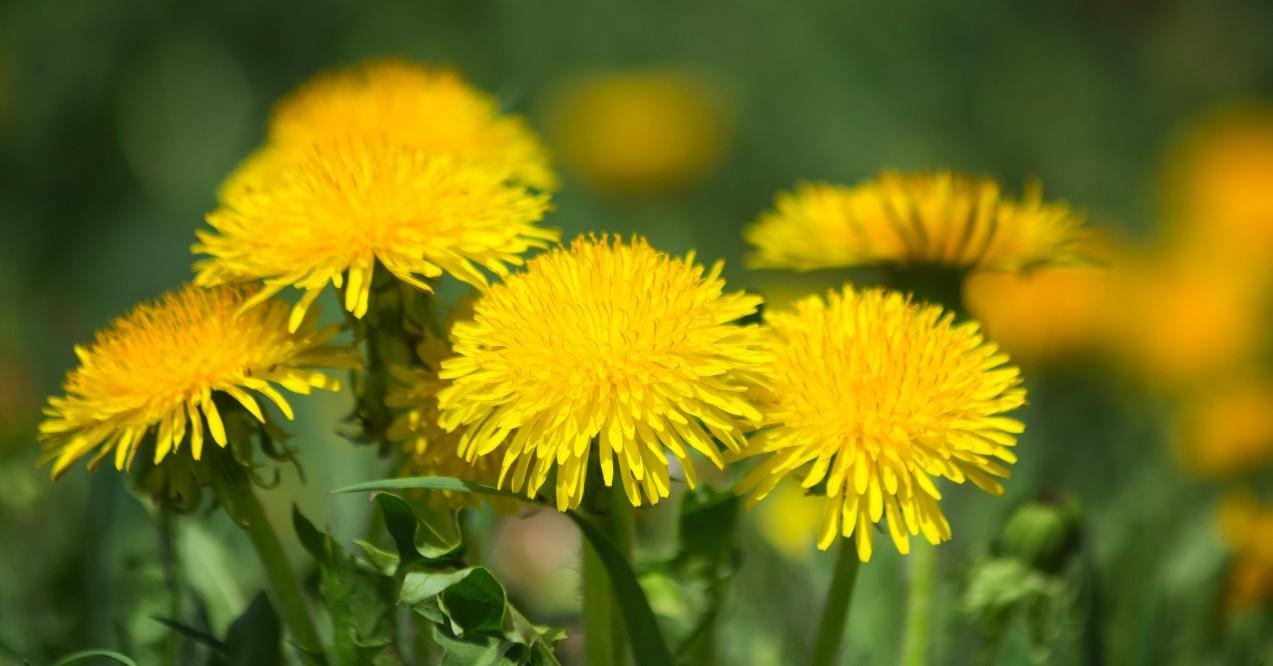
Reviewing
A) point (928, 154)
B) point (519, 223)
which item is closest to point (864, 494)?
point (519, 223)

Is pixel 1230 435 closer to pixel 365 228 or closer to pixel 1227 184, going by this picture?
pixel 365 228

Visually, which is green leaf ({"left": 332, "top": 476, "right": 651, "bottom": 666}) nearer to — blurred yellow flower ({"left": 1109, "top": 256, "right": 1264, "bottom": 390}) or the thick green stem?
the thick green stem

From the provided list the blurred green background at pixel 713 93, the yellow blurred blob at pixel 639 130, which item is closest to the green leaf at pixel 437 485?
Result: the blurred green background at pixel 713 93

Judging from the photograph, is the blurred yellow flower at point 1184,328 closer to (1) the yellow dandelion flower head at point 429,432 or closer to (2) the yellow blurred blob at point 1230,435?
(2) the yellow blurred blob at point 1230,435

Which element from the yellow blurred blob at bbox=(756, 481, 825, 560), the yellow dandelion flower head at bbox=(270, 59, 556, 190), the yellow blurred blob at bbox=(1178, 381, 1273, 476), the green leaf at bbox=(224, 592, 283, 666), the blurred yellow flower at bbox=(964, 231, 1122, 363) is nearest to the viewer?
the green leaf at bbox=(224, 592, 283, 666)

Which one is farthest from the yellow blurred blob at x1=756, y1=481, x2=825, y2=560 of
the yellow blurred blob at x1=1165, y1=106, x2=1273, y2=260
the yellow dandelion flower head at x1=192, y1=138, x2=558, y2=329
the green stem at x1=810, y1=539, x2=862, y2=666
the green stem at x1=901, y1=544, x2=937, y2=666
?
the yellow blurred blob at x1=1165, y1=106, x2=1273, y2=260

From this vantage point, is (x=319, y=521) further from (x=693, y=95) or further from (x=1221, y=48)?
(x=1221, y=48)
